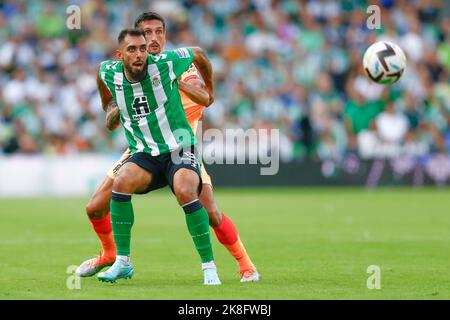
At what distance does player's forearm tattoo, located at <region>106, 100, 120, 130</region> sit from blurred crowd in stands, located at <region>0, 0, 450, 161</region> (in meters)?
14.4

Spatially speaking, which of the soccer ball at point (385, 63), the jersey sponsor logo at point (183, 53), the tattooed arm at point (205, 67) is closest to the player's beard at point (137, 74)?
the jersey sponsor logo at point (183, 53)

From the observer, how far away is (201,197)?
949cm

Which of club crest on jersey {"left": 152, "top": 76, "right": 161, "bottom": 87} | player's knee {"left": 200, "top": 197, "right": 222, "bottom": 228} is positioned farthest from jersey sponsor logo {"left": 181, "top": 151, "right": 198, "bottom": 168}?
club crest on jersey {"left": 152, "top": 76, "right": 161, "bottom": 87}

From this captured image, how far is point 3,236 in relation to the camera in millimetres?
14141

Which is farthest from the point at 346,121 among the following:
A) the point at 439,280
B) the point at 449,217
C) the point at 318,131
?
the point at 439,280

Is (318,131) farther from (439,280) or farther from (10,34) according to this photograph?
(439,280)

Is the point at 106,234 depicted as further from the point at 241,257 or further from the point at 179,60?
the point at 179,60

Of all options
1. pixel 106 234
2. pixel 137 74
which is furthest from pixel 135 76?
pixel 106 234

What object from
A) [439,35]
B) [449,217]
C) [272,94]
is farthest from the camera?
[439,35]

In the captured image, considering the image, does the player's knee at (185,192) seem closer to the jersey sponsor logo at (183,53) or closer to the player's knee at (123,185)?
the player's knee at (123,185)

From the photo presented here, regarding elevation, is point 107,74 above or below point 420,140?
above

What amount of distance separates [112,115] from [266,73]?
17.3 meters

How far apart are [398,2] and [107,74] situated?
2034 centimetres

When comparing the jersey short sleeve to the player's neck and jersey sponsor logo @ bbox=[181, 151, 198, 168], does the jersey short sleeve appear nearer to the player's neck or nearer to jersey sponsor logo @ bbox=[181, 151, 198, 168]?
the player's neck
